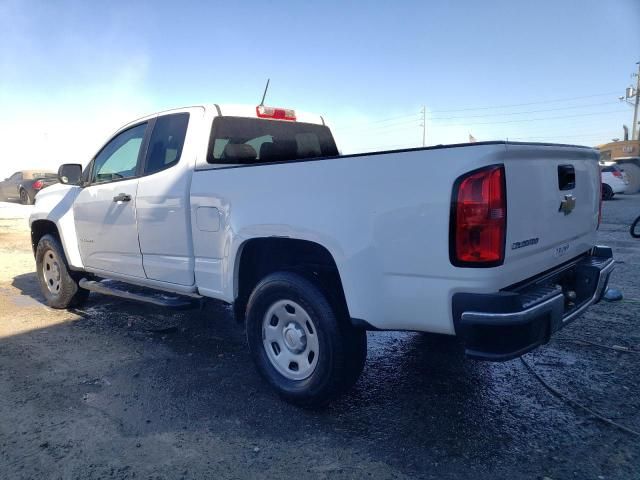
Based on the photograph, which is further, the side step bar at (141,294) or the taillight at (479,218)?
the side step bar at (141,294)

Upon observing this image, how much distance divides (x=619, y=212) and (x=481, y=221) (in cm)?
1474

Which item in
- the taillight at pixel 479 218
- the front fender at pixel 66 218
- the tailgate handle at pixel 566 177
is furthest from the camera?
the front fender at pixel 66 218

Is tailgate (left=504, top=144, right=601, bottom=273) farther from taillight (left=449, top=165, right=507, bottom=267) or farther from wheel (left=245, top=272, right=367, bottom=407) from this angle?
wheel (left=245, top=272, right=367, bottom=407)

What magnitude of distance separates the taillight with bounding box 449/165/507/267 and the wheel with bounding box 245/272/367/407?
90 centimetres

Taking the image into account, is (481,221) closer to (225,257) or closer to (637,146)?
(225,257)

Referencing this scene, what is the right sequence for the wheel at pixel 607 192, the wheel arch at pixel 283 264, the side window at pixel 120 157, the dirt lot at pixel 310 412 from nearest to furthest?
the dirt lot at pixel 310 412 < the wheel arch at pixel 283 264 < the side window at pixel 120 157 < the wheel at pixel 607 192

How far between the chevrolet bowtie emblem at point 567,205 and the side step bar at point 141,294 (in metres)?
2.74

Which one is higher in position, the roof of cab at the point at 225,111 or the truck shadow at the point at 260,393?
the roof of cab at the point at 225,111

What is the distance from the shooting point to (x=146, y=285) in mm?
4152

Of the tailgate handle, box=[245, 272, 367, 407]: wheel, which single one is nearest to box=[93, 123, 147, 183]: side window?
box=[245, 272, 367, 407]: wheel

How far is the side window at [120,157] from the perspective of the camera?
4309mm

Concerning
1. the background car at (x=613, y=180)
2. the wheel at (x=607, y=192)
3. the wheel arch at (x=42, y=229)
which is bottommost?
the wheel at (x=607, y=192)

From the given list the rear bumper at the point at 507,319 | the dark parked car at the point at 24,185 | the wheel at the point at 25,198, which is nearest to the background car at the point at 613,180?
the rear bumper at the point at 507,319

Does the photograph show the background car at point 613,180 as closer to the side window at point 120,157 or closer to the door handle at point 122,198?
the side window at point 120,157
